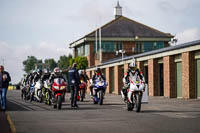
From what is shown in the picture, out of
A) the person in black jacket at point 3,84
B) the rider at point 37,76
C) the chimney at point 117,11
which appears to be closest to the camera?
the person in black jacket at point 3,84

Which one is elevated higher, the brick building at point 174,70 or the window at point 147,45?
the window at point 147,45

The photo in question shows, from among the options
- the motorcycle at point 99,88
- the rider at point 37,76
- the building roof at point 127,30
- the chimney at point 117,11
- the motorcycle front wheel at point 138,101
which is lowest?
the motorcycle front wheel at point 138,101

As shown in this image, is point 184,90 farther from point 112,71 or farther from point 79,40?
point 79,40

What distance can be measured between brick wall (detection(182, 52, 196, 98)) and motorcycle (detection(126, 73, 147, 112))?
12.3 metres

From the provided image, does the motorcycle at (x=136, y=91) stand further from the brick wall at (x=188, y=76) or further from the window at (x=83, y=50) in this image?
the window at (x=83, y=50)

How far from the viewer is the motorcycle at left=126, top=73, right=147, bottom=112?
1716 centimetres

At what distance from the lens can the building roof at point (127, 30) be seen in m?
79.5

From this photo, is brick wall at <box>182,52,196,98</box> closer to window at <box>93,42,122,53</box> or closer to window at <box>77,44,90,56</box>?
window at <box>93,42,122,53</box>

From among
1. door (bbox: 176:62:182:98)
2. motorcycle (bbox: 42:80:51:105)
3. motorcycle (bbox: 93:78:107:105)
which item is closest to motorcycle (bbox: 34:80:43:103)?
motorcycle (bbox: 42:80:51:105)

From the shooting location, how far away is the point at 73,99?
20.9m

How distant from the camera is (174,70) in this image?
3328 cm

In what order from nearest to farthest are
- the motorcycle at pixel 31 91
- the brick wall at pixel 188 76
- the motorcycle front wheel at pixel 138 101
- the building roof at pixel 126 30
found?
the motorcycle front wheel at pixel 138 101, the motorcycle at pixel 31 91, the brick wall at pixel 188 76, the building roof at pixel 126 30

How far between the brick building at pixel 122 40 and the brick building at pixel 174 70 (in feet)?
114

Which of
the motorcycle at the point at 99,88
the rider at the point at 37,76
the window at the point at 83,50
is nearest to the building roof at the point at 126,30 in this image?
the window at the point at 83,50
